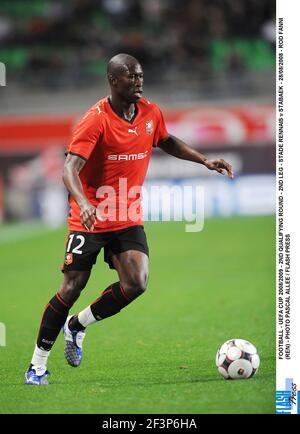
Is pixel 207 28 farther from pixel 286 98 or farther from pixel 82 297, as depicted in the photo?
pixel 286 98

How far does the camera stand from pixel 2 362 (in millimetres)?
7918

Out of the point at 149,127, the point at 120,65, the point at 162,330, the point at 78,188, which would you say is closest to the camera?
the point at 78,188

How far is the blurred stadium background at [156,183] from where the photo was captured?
272 inches

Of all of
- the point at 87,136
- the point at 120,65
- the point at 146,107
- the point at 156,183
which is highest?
the point at 120,65

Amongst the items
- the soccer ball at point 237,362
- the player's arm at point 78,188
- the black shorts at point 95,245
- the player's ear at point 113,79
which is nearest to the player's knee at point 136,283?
the black shorts at point 95,245

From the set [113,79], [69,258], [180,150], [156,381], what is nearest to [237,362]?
[156,381]

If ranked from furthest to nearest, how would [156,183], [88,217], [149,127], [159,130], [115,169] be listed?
1. [156,183]
2. [159,130]
3. [149,127]
4. [115,169]
5. [88,217]

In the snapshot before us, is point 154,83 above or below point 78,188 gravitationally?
above

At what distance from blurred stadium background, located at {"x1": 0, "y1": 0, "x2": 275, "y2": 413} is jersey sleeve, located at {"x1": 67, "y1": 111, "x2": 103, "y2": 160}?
1.82 m

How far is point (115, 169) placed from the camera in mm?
7020

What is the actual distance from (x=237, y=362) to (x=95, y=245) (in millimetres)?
1446

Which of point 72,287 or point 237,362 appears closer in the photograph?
point 237,362

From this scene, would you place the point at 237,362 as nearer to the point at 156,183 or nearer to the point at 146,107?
the point at 146,107
